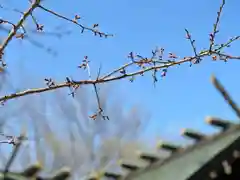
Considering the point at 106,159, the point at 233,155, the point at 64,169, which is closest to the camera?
the point at 64,169

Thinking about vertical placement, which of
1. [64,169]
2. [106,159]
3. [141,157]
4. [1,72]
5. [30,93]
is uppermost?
[106,159]

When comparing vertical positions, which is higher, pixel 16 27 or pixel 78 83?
pixel 16 27

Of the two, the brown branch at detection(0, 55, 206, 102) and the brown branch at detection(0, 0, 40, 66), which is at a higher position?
the brown branch at detection(0, 0, 40, 66)

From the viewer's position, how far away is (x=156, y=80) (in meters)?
4.71

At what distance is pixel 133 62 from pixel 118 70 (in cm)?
24

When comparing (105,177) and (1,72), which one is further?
(1,72)

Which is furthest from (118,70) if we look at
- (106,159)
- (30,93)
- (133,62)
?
(106,159)

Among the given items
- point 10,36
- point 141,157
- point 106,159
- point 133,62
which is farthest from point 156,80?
point 106,159

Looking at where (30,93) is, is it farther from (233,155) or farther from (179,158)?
(233,155)

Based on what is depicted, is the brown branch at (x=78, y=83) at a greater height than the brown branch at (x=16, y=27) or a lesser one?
lesser

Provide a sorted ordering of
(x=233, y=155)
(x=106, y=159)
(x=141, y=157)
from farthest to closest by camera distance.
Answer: (x=106, y=159), (x=141, y=157), (x=233, y=155)

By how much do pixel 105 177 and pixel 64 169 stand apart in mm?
1063

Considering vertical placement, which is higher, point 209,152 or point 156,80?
point 156,80

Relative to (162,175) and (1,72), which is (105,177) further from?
(1,72)
